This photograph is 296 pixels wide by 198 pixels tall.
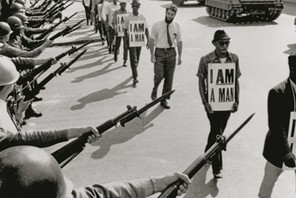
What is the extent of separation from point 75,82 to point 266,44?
6.95 metres

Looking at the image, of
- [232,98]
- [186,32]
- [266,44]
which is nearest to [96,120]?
[232,98]

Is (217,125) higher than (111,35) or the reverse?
higher

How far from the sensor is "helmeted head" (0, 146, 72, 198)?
1668mm

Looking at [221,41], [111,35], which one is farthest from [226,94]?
[111,35]

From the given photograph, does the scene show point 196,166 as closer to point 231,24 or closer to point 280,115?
point 280,115

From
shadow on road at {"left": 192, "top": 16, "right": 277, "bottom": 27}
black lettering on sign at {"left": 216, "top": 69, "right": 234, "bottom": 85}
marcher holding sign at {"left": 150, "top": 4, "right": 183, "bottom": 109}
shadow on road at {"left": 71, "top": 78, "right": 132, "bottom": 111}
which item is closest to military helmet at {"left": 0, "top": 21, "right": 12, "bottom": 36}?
shadow on road at {"left": 71, "top": 78, "right": 132, "bottom": 111}

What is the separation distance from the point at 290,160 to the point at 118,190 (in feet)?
6.10

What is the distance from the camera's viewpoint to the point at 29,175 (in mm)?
1689

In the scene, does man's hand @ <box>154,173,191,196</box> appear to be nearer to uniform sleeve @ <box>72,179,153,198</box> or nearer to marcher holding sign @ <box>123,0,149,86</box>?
uniform sleeve @ <box>72,179,153,198</box>

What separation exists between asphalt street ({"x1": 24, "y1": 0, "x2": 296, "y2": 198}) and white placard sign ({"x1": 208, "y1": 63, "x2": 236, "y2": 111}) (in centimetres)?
95

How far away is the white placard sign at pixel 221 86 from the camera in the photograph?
495cm

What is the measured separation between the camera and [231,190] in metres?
4.87

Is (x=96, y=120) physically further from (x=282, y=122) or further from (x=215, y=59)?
(x=282, y=122)

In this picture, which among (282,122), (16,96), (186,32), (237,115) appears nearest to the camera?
(282,122)
